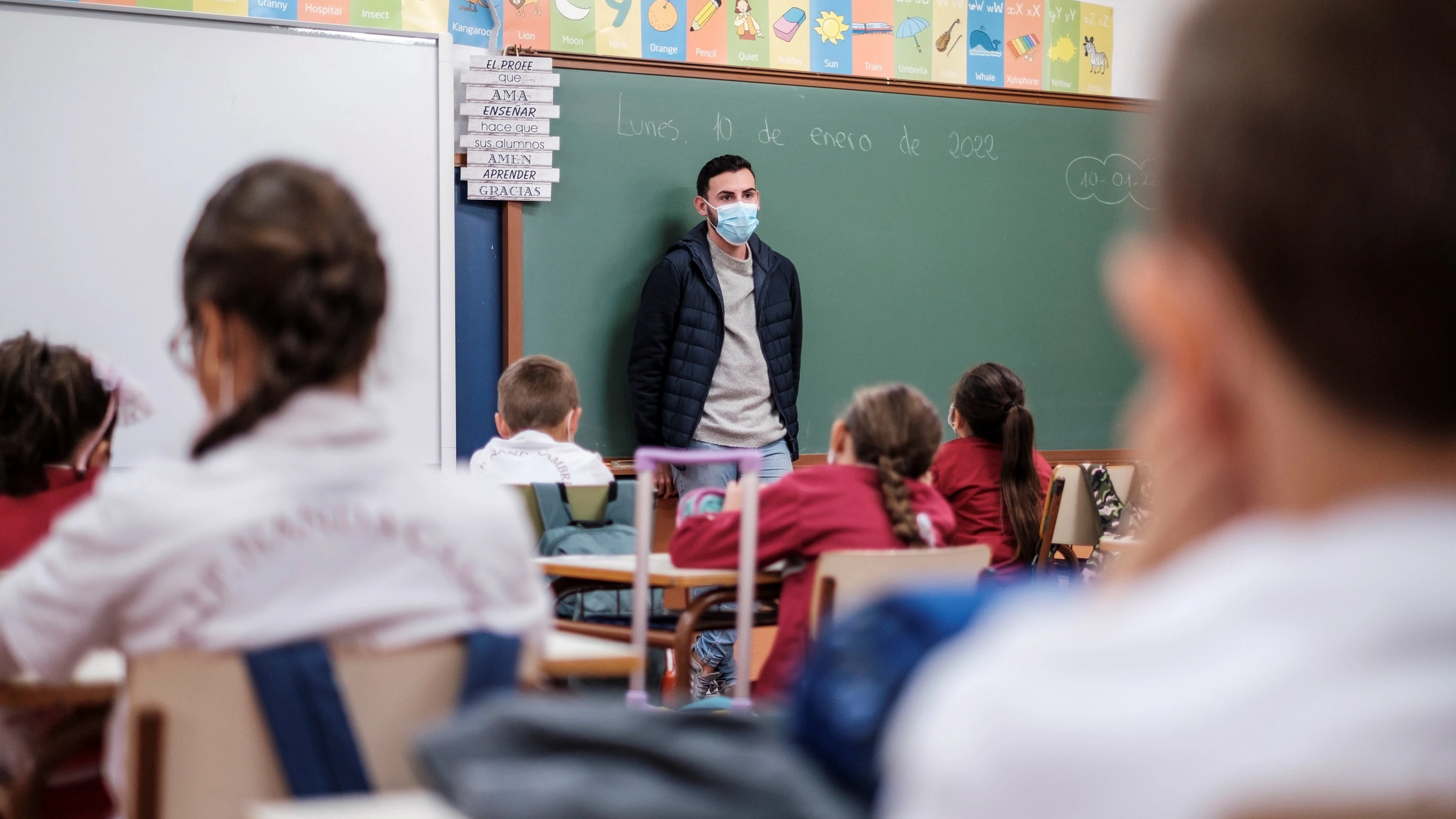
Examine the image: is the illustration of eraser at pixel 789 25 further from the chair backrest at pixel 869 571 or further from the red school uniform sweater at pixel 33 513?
the red school uniform sweater at pixel 33 513

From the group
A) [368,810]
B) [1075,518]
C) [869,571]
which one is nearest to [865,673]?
[368,810]

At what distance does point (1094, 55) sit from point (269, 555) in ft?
17.6

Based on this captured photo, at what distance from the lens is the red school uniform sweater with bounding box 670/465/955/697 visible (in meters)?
2.58

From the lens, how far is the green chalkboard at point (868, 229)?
4.92m

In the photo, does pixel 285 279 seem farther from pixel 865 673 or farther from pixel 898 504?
pixel 898 504

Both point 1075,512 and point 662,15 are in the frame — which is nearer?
point 1075,512

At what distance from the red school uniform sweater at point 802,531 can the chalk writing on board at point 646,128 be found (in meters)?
2.60

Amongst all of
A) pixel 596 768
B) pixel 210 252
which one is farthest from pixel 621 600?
pixel 596 768

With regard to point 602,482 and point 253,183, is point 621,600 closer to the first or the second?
point 602,482

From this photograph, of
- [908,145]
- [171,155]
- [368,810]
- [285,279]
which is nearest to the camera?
[368,810]

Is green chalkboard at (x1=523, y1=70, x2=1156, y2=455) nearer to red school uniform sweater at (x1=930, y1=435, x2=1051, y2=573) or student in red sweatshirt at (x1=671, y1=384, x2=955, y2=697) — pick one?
red school uniform sweater at (x1=930, y1=435, x2=1051, y2=573)

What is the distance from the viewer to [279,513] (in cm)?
113

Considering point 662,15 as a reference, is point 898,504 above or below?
below

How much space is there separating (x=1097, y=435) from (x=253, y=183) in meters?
5.16
